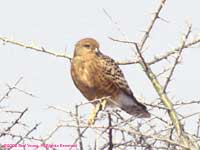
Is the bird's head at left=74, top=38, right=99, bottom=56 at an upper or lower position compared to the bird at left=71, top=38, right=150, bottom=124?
upper

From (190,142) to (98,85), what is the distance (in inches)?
114

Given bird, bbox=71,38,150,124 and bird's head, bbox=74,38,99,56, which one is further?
bird's head, bbox=74,38,99,56

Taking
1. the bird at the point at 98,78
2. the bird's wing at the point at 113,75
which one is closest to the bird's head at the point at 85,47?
the bird at the point at 98,78

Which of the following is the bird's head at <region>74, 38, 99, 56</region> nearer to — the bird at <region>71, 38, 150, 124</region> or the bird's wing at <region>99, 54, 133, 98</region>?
the bird at <region>71, 38, 150, 124</region>

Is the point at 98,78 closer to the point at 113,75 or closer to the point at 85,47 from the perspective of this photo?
Result: the point at 113,75

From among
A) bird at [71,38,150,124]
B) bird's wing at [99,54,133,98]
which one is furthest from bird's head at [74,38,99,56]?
bird's wing at [99,54,133,98]

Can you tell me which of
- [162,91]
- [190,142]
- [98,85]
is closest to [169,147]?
[190,142]

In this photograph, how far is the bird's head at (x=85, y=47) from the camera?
6410 millimetres

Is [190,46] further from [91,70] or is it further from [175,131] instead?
[91,70]

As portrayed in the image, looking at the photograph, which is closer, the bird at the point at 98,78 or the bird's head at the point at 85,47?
the bird at the point at 98,78

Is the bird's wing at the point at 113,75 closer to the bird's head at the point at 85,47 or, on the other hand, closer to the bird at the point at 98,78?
the bird at the point at 98,78

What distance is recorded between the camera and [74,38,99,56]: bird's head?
6410 mm

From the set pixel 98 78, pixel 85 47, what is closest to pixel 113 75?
pixel 98 78

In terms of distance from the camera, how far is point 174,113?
352 cm
